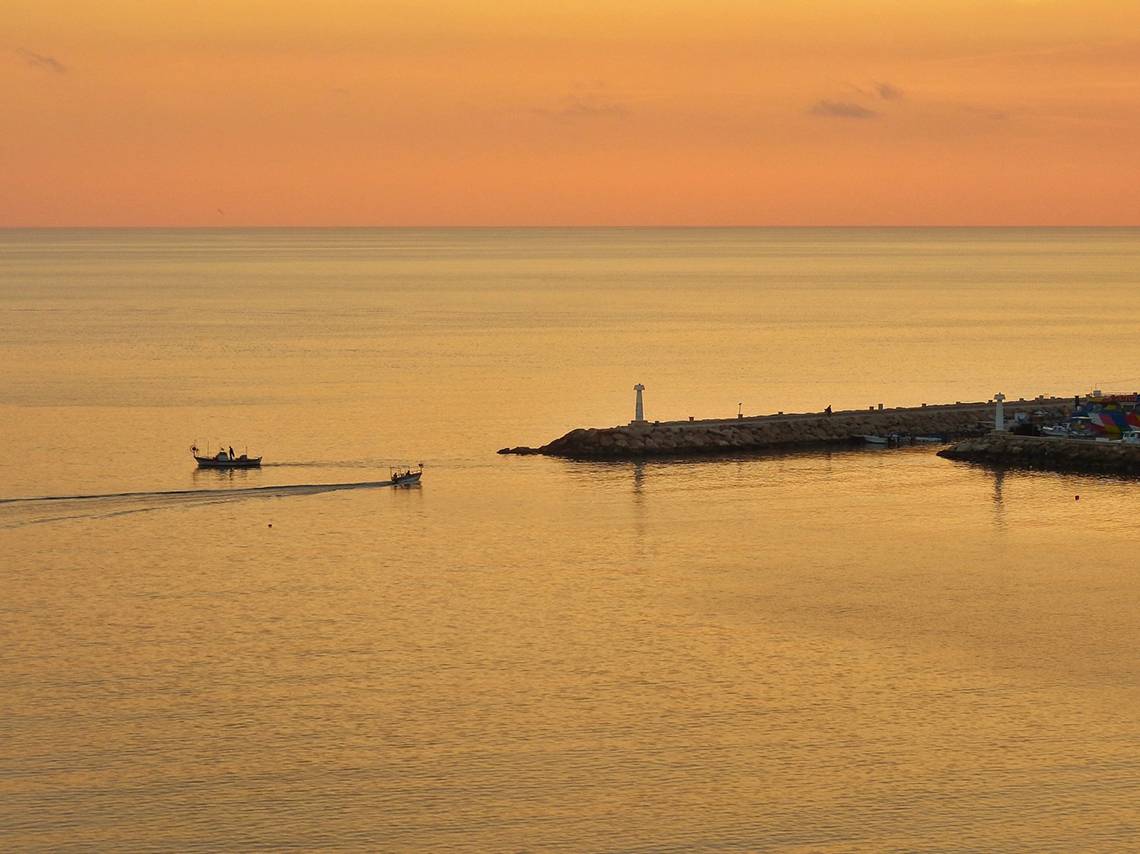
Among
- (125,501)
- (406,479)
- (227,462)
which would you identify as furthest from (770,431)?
(125,501)

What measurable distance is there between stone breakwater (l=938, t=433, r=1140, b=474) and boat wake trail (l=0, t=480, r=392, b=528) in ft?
80.4

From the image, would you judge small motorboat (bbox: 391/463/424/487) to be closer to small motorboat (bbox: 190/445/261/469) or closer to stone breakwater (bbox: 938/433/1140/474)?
small motorboat (bbox: 190/445/261/469)

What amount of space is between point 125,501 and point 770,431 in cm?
2818

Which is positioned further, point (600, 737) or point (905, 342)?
point (905, 342)

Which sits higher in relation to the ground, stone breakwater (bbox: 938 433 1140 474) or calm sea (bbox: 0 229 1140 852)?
stone breakwater (bbox: 938 433 1140 474)

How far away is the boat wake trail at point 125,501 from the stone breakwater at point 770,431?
11.2m

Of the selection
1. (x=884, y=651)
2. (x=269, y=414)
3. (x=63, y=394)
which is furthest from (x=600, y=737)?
(x=63, y=394)

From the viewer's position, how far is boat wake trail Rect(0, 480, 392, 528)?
57.9 meters

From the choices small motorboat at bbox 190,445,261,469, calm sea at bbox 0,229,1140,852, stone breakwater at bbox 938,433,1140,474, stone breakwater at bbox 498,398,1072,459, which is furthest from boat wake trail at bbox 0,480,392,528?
stone breakwater at bbox 938,433,1140,474

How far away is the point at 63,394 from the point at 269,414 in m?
16.8

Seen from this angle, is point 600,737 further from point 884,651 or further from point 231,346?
point 231,346

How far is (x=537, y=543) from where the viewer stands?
53906 millimetres

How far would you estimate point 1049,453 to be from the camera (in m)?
70.3

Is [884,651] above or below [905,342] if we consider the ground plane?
below
